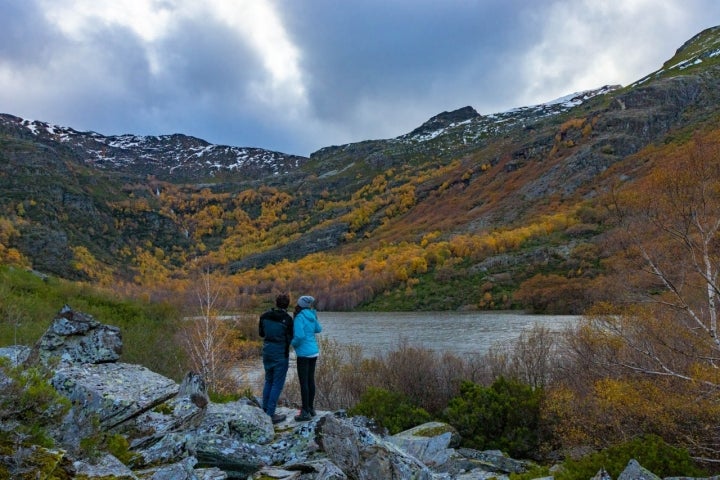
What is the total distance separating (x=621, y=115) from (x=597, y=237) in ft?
286

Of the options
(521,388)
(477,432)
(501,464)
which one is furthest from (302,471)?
(521,388)

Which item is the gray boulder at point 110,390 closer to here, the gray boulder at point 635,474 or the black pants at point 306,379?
the black pants at point 306,379

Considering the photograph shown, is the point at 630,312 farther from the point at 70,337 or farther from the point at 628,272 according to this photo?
the point at 70,337

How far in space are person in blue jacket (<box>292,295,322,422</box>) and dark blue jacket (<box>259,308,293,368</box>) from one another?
0.53ft

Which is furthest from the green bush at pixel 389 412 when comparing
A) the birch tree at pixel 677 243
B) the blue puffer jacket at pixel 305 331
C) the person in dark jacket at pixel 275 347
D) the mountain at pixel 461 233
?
the mountain at pixel 461 233

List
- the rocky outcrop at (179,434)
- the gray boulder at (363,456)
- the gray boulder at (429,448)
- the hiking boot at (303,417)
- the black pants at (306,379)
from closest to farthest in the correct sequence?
the rocky outcrop at (179,434)
the gray boulder at (363,456)
the hiking boot at (303,417)
the black pants at (306,379)
the gray boulder at (429,448)

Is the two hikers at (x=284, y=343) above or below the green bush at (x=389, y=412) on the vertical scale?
above

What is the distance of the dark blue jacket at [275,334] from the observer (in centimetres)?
895

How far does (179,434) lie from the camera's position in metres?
6.73

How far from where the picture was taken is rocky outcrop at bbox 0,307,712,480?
204 inches

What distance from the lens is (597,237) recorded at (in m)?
92.2

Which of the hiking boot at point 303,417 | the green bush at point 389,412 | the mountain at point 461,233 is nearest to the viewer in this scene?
the hiking boot at point 303,417

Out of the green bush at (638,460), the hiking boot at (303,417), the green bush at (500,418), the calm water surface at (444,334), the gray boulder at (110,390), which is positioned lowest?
the calm water surface at (444,334)

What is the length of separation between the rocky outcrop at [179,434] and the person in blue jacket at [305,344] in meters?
0.44
